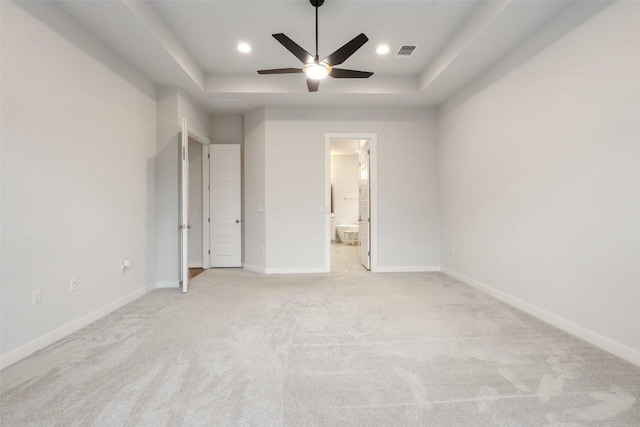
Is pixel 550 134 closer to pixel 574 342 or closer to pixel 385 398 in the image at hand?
pixel 574 342

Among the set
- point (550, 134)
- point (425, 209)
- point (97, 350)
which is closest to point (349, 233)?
point (425, 209)

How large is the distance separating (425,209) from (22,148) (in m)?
4.98

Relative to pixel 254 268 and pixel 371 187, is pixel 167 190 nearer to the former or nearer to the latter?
pixel 254 268

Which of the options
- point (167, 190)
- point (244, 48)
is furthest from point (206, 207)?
point (244, 48)

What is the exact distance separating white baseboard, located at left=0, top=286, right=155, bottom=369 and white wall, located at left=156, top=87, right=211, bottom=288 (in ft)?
1.89

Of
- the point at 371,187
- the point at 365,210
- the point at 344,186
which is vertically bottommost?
the point at 365,210

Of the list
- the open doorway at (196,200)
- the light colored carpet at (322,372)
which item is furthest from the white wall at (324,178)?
the light colored carpet at (322,372)

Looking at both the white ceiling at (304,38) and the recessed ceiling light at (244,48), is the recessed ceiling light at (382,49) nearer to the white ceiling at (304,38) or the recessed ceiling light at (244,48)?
the white ceiling at (304,38)

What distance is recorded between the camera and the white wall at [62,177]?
1.99 m

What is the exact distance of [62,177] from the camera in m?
2.39

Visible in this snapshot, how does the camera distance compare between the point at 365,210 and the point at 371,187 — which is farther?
the point at 365,210

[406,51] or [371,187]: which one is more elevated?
[406,51]

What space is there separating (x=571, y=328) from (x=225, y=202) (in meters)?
4.98

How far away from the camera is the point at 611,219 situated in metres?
2.07
